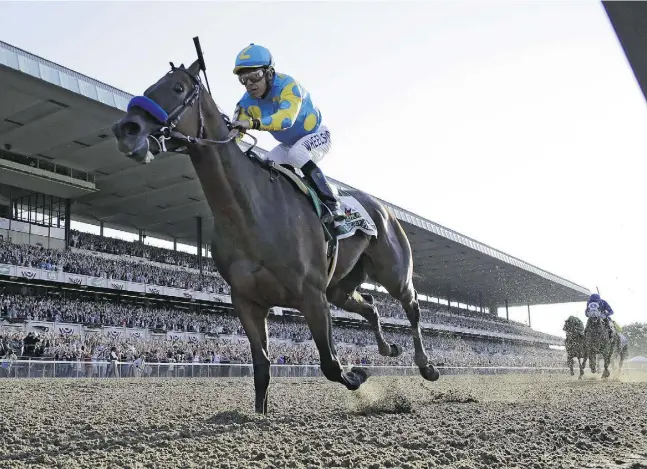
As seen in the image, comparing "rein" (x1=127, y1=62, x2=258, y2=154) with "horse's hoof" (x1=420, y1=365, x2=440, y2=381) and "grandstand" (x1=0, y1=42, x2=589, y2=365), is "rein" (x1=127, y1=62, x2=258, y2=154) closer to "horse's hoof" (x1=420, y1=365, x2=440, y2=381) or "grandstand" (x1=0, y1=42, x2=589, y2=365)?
"horse's hoof" (x1=420, y1=365, x2=440, y2=381)

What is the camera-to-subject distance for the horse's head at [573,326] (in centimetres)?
2197

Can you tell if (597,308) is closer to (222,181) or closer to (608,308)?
(608,308)

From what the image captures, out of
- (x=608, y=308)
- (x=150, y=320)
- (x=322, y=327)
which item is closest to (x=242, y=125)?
(x=322, y=327)

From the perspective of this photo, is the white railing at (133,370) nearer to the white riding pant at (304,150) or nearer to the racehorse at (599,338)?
the racehorse at (599,338)

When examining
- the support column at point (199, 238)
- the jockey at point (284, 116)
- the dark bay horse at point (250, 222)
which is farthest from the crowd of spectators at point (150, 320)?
the dark bay horse at point (250, 222)

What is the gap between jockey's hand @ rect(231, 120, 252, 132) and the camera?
544cm

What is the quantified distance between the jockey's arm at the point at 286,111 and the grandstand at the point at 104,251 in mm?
16634

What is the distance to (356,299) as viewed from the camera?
8.03 m

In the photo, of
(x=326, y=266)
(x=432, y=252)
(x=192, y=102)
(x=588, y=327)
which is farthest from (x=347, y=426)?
(x=432, y=252)

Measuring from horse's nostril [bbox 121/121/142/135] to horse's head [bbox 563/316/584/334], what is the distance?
20134 mm

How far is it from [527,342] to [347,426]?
2777 inches

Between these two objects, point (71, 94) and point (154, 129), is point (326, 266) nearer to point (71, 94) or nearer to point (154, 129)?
point (154, 129)

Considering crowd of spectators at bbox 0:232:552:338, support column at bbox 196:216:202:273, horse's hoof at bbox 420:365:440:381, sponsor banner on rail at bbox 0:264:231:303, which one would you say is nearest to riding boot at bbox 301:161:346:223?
horse's hoof at bbox 420:365:440:381

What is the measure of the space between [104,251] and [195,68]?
34572mm
